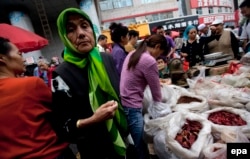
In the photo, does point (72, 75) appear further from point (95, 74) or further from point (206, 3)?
point (206, 3)

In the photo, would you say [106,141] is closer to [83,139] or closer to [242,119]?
[83,139]

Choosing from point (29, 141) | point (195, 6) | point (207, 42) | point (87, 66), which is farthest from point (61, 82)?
point (195, 6)

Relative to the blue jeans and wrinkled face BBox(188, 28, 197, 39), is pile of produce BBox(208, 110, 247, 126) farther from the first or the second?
wrinkled face BBox(188, 28, 197, 39)

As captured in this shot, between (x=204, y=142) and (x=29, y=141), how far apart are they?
4.03 feet

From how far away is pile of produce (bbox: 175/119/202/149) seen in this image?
5.20ft

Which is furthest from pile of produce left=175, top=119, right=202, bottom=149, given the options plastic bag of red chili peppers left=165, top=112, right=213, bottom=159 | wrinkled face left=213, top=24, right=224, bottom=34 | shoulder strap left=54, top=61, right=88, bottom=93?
wrinkled face left=213, top=24, right=224, bottom=34

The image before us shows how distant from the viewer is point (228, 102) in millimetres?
1968

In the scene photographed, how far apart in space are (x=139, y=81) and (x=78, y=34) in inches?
38.0

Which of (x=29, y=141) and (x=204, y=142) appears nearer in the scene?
(x=29, y=141)

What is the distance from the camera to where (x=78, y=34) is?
114cm

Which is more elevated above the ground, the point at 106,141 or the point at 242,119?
the point at 106,141

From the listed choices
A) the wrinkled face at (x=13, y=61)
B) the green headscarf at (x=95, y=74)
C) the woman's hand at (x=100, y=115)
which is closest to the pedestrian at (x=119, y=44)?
the green headscarf at (x=95, y=74)

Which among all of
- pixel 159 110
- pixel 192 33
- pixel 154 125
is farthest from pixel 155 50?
pixel 192 33

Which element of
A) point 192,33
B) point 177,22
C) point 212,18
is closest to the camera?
point 192,33
